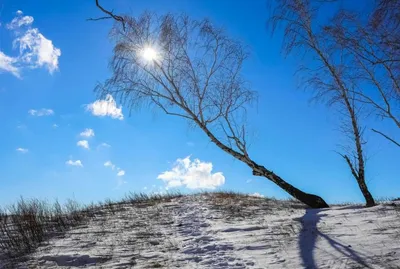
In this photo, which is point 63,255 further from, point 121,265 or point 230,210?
point 230,210

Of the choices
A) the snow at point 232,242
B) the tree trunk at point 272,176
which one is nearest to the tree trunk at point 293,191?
the tree trunk at point 272,176

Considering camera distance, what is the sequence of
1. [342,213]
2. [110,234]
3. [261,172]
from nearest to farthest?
[110,234] → [342,213] → [261,172]

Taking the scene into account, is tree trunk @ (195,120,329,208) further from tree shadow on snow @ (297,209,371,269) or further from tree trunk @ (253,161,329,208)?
tree shadow on snow @ (297,209,371,269)

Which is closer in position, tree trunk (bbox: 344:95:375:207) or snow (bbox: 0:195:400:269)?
snow (bbox: 0:195:400:269)

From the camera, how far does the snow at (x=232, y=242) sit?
15.1 feet

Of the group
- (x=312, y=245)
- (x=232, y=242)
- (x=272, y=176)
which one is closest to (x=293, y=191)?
(x=272, y=176)

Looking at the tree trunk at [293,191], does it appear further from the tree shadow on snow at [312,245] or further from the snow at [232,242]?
the tree shadow on snow at [312,245]

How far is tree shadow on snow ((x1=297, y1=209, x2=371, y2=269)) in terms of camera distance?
4.29m

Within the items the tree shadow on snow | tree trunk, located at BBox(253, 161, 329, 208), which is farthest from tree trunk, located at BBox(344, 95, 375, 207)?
the tree shadow on snow

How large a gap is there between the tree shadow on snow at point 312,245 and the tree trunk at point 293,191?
3.13m

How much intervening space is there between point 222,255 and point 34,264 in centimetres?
299

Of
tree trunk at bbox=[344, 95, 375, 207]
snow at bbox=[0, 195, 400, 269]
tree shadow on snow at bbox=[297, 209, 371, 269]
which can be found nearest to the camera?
tree shadow on snow at bbox=[297, 209, 371, 269]

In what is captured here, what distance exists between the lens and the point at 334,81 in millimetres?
10352

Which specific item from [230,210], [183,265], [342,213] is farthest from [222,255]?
[230,210]
